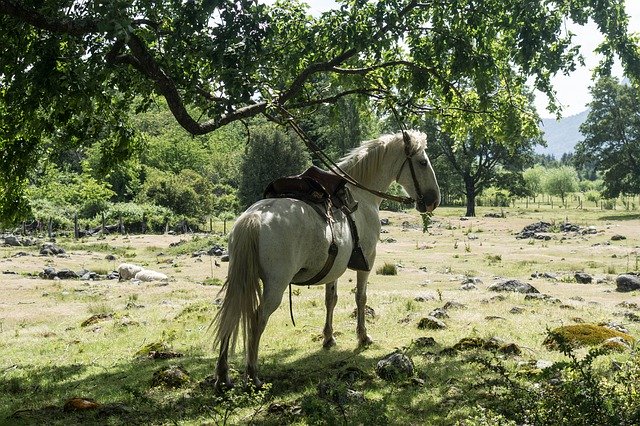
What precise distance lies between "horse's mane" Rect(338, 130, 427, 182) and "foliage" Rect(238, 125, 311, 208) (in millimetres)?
41568

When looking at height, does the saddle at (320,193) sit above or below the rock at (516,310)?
above

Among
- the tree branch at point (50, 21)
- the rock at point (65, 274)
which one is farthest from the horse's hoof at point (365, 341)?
the rock at point (65, 274)

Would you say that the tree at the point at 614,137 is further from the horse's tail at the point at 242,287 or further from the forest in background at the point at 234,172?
the horse's tail at the point at 242,287

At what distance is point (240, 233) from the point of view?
7.49 meters

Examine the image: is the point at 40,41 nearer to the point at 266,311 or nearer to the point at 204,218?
the point at 266,311

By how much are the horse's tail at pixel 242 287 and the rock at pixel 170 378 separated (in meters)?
1.29

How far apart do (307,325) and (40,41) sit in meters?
7.10

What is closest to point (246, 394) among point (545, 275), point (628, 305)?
point (628, 305)

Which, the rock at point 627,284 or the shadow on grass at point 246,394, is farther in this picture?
the rock at point 627,284

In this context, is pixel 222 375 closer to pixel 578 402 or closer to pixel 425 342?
pixel 425 342

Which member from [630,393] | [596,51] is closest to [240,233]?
[630,393]

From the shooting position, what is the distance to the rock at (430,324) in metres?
11.7

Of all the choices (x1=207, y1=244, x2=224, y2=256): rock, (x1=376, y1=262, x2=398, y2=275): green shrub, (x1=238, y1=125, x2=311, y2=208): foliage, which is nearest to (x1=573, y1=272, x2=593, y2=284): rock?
(x1=376, y1=262, x2=398, y2=275): green shrub

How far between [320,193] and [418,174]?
2387 millimetres
